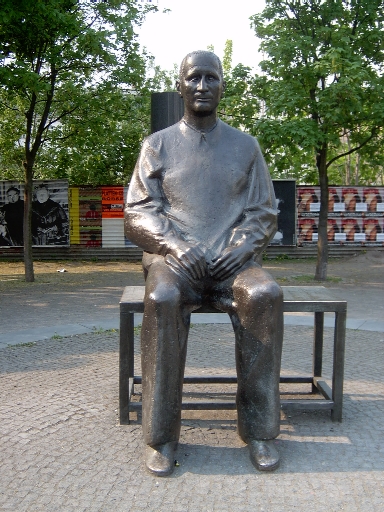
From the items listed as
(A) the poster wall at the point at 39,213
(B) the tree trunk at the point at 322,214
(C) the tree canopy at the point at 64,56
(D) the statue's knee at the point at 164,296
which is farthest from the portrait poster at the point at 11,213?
(D) the statue's knee at the point at 164,296

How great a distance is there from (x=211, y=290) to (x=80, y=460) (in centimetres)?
125

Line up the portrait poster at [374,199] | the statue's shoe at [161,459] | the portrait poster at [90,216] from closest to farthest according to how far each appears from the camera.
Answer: the statue's shoe at [161,459]
the portrait poster at [90,216]
the portrait poster at [374,199]

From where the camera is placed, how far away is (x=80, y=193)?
18203 mm

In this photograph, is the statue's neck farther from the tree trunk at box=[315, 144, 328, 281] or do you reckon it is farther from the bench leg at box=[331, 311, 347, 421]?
the tree trunk at box=[315, 144, 328, 281]

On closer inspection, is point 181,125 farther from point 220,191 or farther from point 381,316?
point 381,316

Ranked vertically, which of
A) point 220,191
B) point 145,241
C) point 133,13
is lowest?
point 145,241

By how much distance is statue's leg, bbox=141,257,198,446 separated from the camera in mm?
3424

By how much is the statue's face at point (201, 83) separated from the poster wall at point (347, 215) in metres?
14.4

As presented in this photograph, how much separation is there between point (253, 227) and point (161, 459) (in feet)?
4.92

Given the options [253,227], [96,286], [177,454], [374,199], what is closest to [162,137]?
[253,227]

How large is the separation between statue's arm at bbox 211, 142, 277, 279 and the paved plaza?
1129 mm

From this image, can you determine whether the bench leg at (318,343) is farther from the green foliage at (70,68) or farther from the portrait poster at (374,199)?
the portrait poster at (374,199)

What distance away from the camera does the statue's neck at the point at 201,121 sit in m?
4.11

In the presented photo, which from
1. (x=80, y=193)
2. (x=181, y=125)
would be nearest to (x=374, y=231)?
(x=80, y=193)
